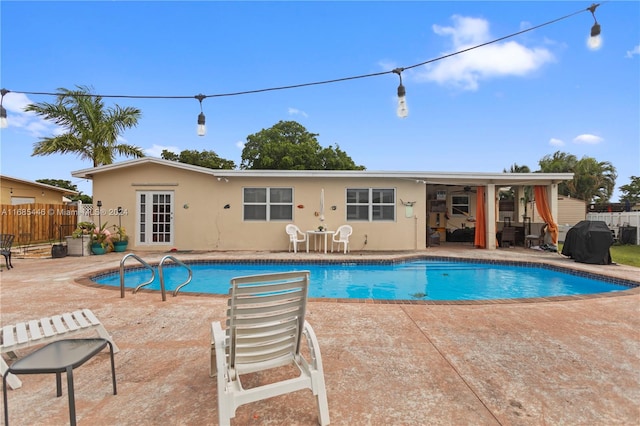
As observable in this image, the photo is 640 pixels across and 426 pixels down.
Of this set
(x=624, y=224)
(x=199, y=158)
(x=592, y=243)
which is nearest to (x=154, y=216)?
(x=592, y=243)

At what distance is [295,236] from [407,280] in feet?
13.4

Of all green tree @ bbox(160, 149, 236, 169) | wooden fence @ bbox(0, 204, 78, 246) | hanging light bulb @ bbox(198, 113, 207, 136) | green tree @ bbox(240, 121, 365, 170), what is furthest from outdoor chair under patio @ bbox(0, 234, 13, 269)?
green tree @ bbox(160, 149, 236, 169)

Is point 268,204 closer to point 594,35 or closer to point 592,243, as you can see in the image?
point 594,35

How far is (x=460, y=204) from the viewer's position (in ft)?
50.0

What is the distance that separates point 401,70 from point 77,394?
5756 millimetres

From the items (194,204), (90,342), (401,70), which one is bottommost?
Answer: (90,342)

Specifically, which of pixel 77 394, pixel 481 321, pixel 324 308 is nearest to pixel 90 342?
pixel 77 394

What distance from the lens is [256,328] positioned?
6.34 ft

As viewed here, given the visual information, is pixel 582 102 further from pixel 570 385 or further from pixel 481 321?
pixel 570 385

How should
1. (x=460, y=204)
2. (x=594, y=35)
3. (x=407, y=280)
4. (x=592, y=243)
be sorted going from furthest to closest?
(x=460, y=204), (x=592, y=243), (x=407, y=280), (x=594, y=35)

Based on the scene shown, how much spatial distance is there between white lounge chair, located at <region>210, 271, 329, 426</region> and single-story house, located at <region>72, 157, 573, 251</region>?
8.67 m

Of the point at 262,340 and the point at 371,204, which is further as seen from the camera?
the point at 371,204

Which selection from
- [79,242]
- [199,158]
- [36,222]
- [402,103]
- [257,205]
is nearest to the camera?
[402,103]

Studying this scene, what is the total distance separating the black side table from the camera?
5.46 feet
